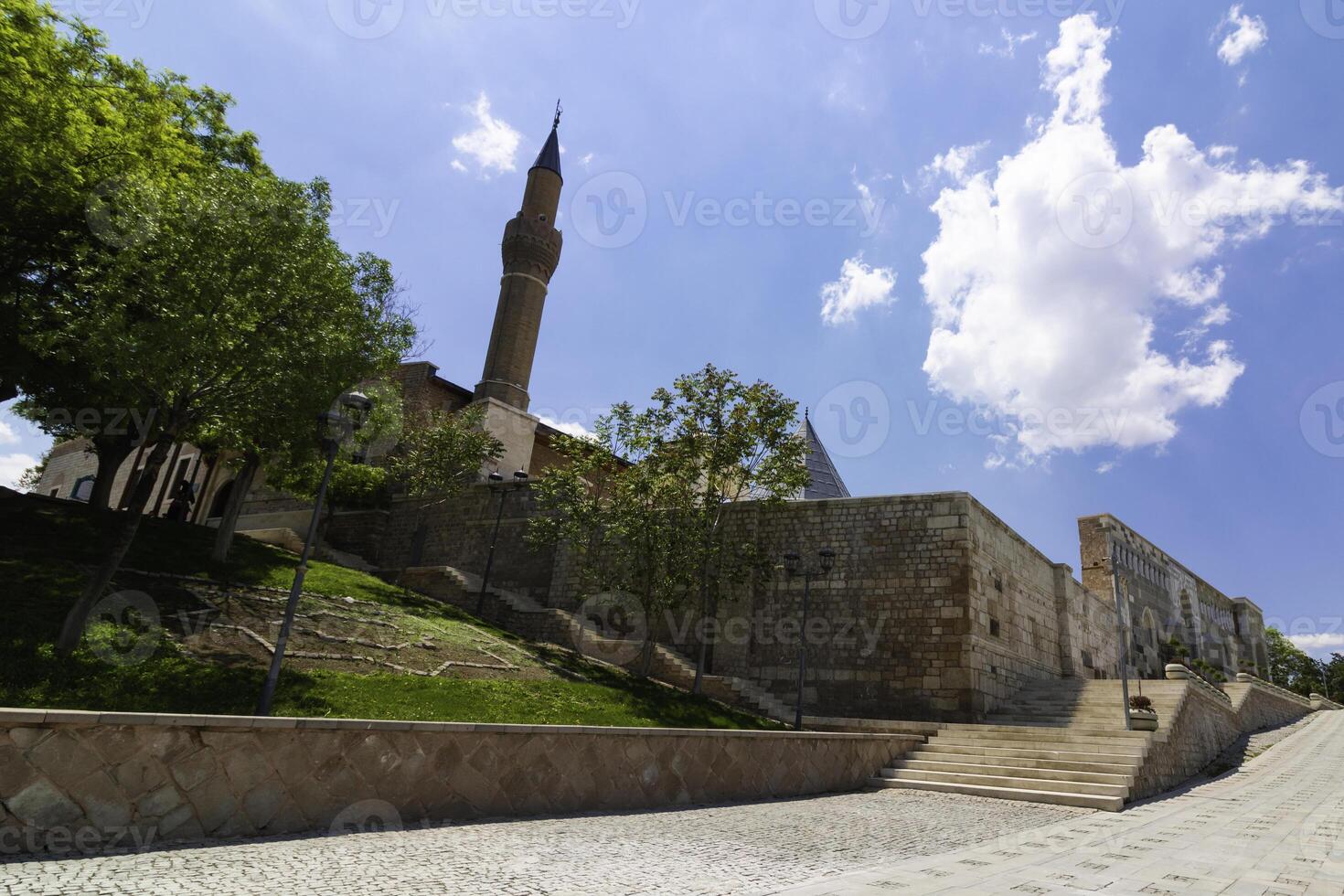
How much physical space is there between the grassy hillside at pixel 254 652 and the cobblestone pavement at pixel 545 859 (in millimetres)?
3355

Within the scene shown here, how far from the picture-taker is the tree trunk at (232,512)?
15.2m

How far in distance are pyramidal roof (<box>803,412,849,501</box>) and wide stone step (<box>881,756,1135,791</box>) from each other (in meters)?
18.5

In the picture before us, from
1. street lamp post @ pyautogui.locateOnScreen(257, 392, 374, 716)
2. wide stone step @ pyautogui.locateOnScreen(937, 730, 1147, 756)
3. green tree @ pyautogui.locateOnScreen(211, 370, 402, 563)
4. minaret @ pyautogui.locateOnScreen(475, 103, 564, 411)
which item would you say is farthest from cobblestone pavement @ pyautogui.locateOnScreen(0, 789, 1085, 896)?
minaret @ pyautogui.locateOnScreen(475, 103, 564, 411)

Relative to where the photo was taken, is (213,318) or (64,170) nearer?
(213,318)

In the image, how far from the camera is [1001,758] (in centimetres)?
1223

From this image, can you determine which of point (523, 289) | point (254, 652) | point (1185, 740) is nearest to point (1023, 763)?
point (1185, 740)

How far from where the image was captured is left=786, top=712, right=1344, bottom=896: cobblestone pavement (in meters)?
5.18

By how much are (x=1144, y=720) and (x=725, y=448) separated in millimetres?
9850

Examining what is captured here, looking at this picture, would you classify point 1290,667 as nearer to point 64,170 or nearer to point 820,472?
point 820,472

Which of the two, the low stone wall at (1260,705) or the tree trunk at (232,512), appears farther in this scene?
the low stone wall at (1260,705)

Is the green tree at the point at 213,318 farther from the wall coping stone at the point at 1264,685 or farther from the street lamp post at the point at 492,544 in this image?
the wall coping stone at the point at 1264,685

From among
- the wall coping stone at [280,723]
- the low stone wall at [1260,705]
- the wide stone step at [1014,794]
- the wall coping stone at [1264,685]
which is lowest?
the wide stone step at [1014,794]

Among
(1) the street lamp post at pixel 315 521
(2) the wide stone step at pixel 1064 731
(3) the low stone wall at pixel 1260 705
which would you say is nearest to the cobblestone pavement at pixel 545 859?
(1) the street lamp post at pixel 315 521

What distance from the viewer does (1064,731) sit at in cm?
1316
